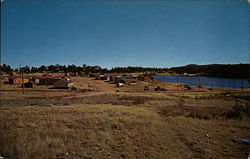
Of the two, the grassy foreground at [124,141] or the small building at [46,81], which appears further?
the small building at [46,81]

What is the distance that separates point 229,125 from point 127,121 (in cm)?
Answer: 355

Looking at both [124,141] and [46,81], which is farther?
[46,81]

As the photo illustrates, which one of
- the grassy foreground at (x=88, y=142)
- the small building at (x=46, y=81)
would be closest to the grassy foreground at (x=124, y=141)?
the grassy foreground at (x=88, y=142)

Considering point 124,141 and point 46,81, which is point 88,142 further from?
point 46,81

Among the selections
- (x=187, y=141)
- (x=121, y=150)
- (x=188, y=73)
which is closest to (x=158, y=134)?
(x=187, y=141)

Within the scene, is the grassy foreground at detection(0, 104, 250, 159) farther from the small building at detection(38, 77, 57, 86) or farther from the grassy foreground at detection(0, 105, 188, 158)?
the small building at detection(38, 77, 57, 86)

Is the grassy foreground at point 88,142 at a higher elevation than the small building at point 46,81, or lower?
lower

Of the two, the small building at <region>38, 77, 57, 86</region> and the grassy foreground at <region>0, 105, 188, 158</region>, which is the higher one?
the small building at <region>38, 77, 57, 86</region>

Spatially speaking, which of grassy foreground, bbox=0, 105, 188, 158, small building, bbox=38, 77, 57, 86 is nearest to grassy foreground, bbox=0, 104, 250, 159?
grassy foreground, bbox=0, 105, 188, 158

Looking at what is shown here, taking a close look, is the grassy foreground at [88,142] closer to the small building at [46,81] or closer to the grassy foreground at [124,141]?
the grassy foreground at [124,141]

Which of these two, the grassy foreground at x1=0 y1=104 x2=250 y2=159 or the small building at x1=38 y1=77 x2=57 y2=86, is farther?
the small building at x1=38 y1=77 x2=57 y2=86

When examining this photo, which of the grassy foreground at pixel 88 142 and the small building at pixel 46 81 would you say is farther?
the small building at pixel 46 81

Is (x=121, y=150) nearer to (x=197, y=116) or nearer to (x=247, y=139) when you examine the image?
(x=247, y=139)

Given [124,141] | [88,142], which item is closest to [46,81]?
[88,142]
